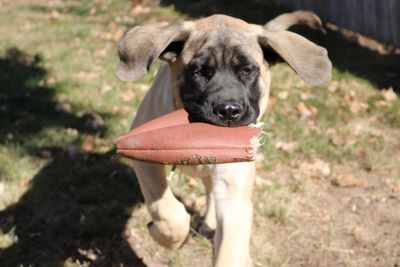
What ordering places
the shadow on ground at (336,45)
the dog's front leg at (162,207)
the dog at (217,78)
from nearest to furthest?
1. the dog at (217,78)
2. the dog's front leg at (162,207)
3. the shadow on ground at (336,45)

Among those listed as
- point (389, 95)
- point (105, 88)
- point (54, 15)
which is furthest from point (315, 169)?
point (54, 15)

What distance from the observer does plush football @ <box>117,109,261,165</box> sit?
3047 mm

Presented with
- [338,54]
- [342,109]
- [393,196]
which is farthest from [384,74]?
[393,196]

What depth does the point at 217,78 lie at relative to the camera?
3.50 metres

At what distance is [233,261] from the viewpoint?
3.57m

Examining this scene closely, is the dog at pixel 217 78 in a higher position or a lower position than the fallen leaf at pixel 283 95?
higher

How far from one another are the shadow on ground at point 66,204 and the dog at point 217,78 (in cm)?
73

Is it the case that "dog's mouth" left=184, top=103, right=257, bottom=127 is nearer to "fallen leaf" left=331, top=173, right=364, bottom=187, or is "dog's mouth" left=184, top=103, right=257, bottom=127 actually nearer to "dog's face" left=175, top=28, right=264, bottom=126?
"dog's face" left=175, top=28, right=264, bottom=126

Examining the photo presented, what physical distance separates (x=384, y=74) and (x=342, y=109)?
1479 mm

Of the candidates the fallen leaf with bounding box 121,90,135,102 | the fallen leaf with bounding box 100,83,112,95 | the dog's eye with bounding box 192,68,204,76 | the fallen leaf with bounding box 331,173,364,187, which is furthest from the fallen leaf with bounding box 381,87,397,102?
the dog's eye with bounding box 192,68,204,76

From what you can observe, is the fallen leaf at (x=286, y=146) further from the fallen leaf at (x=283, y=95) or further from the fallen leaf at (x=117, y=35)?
the fallen leaf at (x=117, y=35)

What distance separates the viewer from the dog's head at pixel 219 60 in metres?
3.40

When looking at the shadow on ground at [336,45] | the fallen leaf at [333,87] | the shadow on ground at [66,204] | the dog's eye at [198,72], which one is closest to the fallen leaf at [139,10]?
the shadow on ground at [336,45]

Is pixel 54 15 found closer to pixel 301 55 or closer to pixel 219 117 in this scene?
pixel 301 55
